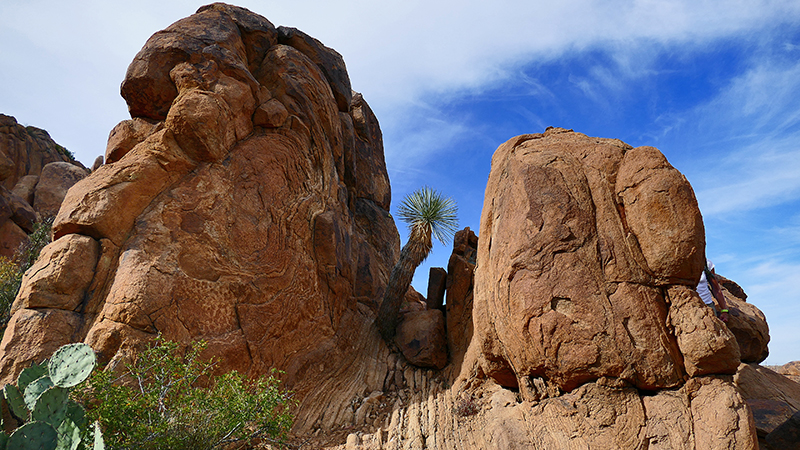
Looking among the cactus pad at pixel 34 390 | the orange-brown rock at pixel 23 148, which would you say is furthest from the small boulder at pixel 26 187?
the cactus pad at pixel 34 390

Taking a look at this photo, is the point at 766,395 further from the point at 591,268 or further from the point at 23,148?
the point at 23,148

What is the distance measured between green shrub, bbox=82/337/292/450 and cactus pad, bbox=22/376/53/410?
698 mm

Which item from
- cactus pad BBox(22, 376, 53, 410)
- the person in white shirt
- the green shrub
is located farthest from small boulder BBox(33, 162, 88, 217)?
the person in white shirt

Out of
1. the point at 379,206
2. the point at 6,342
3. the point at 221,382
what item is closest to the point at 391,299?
the point at 379,206

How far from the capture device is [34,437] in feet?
16.6

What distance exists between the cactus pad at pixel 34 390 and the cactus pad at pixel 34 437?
2.05 feet

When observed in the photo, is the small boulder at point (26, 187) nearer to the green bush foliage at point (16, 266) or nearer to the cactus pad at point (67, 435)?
the green bush foliage at point (16, 266)

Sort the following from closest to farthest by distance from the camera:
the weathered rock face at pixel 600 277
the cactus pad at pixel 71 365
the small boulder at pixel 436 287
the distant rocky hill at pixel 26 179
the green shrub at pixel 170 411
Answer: the cactus pad at pixel 71 365, the green shrub at pixel 170 411, the weathered rock face at pixel 600 277, the small boulder at pixel 436 287, the distant rocky hill at pixel 26 179

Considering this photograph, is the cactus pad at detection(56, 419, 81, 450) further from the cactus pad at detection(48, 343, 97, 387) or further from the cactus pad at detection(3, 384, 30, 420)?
the cactus pad at detection(3, 384, 30, 420)

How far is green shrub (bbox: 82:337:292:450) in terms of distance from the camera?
6.07 metres

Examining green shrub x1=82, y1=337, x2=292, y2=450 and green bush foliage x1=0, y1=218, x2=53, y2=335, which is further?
green bush foliage x1=0, y1=218, x2=53, y2=335

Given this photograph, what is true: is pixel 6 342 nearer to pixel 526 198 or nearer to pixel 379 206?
pixel 526 198

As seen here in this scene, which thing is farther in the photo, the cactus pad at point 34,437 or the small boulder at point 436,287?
the small boulder at point 436,287

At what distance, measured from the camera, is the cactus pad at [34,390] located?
561 cm
